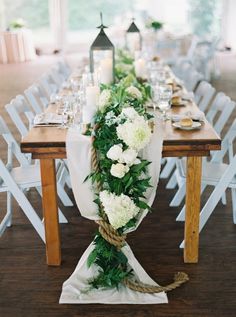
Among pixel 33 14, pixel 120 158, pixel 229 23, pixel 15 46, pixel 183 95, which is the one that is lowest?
pixel 15 46

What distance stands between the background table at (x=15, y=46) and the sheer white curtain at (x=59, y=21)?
4.56ft

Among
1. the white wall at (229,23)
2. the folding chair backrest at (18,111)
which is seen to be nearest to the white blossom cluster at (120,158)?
the folding chair backrest at (18,111)

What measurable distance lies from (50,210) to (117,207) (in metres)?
0.54

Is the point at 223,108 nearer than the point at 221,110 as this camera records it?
Yes

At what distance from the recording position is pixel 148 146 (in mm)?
2621

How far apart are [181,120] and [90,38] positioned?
1190 cm

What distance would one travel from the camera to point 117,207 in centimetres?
250

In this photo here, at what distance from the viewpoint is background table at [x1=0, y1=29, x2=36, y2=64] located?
1208 centimetres

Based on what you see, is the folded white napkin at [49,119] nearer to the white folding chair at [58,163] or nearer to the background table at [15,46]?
the white folding chair at [58,163]

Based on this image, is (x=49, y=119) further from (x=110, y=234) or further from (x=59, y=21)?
(x=59, y=21)

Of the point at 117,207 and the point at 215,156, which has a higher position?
the point at 117,207

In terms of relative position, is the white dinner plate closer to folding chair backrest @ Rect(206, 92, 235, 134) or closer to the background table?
folding chair backrest @ Rect(206, 92, 235, 134)

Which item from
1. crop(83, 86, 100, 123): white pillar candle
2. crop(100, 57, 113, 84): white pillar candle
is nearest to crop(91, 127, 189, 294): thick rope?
crop(83, 86, 100, 123): white pillar candle

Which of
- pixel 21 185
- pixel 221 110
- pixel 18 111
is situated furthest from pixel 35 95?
pixel 221 110
